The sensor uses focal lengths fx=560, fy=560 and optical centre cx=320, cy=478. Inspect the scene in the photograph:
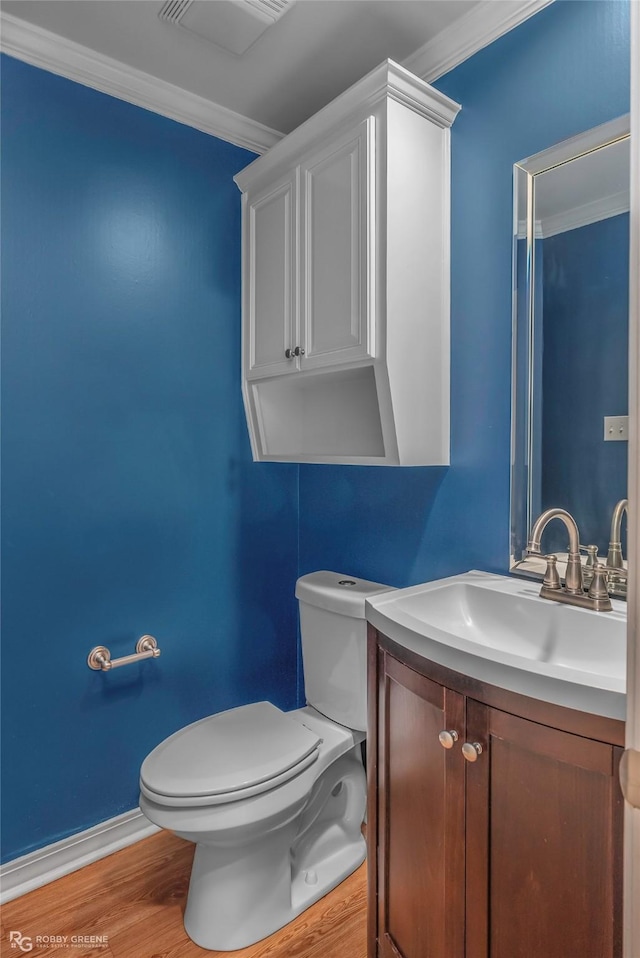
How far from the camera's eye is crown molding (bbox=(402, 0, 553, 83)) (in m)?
1.41

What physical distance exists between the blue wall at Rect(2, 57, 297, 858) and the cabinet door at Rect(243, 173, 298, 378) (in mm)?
104

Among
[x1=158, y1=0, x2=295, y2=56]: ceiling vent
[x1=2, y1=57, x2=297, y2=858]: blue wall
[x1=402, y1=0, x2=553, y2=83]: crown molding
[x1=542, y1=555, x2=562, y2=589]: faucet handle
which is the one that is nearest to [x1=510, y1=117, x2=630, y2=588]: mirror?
[x1=542, y1=555, x2=562, y2=589]: faucet handle

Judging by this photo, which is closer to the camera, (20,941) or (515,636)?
(515,636)

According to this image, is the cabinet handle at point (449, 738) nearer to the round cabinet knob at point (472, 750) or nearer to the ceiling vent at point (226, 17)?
the round cabinet knob at point (472, 750)

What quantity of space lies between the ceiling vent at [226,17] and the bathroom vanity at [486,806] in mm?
1536

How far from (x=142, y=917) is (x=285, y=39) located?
247 centimetres

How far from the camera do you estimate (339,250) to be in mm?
1591

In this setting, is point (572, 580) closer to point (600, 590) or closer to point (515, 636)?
point (600, 590)

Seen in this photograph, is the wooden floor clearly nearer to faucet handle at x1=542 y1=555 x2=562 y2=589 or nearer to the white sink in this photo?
the white sink

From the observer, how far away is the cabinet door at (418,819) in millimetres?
964

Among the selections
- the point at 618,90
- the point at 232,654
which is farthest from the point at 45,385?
the point at 618,90

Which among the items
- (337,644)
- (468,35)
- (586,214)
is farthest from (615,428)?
(468,35)

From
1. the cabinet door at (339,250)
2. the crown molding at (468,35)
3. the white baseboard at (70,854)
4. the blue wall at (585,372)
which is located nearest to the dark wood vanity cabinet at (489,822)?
the blue wall at (585,372)

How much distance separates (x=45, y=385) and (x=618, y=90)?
1.64 meters
